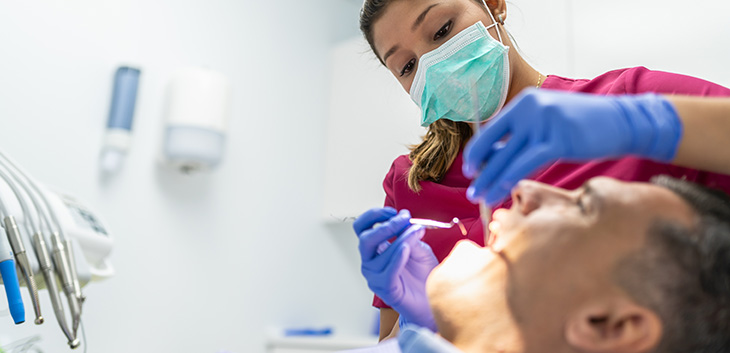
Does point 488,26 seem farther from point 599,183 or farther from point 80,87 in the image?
point 80,87

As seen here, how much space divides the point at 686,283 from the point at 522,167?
27cm

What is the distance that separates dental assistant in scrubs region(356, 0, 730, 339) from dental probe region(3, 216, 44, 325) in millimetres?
570

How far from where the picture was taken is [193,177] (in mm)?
2482

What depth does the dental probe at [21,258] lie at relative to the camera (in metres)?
0.96

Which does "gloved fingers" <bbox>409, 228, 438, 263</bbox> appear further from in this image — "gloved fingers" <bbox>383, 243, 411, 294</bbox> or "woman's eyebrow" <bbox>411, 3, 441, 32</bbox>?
"woman's eyebrow" <bbox>411, 3, 441, 32</bbox>

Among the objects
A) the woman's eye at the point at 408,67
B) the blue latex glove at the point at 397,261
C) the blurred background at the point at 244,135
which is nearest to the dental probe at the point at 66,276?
the blue latex glove at the point at 397,261

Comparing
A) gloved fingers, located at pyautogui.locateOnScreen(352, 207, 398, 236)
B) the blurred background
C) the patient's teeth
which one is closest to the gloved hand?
the patient's teeth

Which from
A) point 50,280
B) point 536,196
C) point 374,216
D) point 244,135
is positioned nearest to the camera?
point 536,196

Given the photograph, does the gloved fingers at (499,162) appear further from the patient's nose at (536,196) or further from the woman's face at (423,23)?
the woman's face at (423,23)

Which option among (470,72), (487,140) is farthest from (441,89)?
(487,140)

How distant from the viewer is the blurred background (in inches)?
79.7

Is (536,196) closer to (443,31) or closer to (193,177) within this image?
(443,31)

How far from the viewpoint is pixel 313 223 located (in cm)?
290

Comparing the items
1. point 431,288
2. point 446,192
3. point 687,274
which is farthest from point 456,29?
point 687,274
